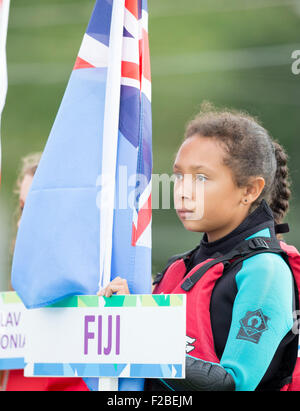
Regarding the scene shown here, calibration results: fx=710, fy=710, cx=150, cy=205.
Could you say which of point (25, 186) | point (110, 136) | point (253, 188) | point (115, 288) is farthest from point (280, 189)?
point (25, 186)

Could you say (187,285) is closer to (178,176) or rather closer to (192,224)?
(192,224)

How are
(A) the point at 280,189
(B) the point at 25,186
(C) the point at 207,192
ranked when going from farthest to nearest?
1. (B) the point at 25,186
2. (A) the point at 280,189
3. (C) the point at 207,192

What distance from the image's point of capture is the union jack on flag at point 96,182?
70.6 inches

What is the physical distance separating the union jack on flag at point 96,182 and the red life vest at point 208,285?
0.15m

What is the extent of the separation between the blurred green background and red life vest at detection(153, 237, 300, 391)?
856 centimetres

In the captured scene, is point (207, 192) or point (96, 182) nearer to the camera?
point (96, 182)

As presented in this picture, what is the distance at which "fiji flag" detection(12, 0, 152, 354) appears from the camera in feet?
5.89

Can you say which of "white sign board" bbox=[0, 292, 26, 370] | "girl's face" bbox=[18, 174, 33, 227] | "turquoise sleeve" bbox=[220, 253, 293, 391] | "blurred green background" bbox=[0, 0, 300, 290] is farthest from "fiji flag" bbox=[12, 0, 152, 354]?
"blurred green background" bbox=[0, 0, 300, 290]

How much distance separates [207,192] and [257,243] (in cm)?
21

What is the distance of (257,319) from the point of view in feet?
5.84

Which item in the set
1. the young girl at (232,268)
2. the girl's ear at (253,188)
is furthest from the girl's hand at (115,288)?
the girl's ear at (253,188)

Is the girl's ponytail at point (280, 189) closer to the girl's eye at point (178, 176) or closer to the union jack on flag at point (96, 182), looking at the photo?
the girl's eye at point (178, 176)

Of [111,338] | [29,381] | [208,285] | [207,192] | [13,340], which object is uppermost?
[207,192]

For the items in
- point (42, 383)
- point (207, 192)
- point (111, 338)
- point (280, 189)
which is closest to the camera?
point (111, 338)
